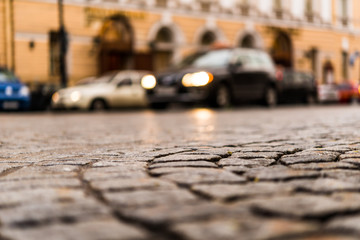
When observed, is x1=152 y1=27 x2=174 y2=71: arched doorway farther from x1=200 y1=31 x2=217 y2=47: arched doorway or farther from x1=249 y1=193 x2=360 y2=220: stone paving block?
x1=249 y1=193 x2=360 y2=220: stone paving block

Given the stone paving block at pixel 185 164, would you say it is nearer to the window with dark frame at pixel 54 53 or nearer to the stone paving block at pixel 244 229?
the stone paving block at pixel 244 229

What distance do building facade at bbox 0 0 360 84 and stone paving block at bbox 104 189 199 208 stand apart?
2122 cm

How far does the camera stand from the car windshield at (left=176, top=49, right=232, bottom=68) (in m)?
16.6

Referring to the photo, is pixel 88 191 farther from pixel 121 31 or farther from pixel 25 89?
pixel 121 31

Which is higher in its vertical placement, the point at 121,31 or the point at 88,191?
the point at 121,31

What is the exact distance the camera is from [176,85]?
620 inches

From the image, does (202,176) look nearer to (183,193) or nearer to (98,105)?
(183,193)

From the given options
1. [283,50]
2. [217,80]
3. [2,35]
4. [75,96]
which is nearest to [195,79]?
[217,80]

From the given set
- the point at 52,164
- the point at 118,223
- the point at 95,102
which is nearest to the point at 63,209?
the point at 118,223

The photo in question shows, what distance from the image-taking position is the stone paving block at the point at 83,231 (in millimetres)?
2014

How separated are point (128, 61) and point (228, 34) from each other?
650 centimetres

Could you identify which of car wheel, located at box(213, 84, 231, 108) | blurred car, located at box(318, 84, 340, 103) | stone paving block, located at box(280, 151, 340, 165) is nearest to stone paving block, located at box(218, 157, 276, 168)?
stone paving block, located at box(280, 151, 340, 165)

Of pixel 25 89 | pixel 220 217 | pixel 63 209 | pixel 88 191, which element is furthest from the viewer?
pixel 25 89

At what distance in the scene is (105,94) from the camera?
18359 mm
